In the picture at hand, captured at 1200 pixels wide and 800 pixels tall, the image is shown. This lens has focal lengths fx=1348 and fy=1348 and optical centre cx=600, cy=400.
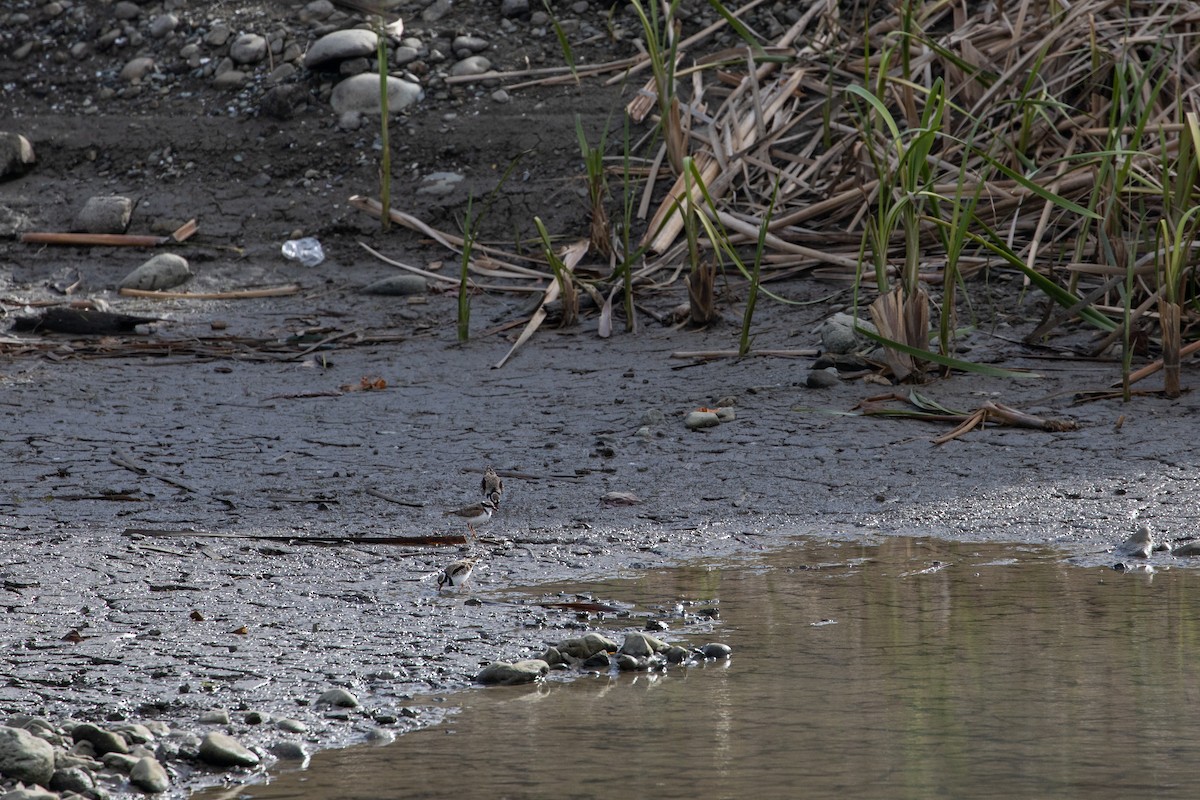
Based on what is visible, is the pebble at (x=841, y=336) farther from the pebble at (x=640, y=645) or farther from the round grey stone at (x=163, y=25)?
the round grey stone at (x=163, y=25)

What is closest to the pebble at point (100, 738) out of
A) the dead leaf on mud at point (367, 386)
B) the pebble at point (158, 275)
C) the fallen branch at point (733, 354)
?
the dead leaf on mud at point (367, 386)

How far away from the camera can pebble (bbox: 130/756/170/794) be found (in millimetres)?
1848

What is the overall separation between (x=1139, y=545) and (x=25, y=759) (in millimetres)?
2457

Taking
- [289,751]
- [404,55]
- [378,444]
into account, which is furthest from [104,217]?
[289,751]

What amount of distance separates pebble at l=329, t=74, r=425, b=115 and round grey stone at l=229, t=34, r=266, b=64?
2.33 ft

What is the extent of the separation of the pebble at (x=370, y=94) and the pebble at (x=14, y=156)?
1.70 metres

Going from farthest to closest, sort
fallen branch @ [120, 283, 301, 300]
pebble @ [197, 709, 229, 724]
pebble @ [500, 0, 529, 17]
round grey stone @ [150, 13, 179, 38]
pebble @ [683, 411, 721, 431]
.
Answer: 1. round grey stone @ [150, 13, 179, 38]
2. pebble @ [500, 0, 529, 17]
3. fallen branch @ [120, 283, 301, 300]
4. pebble @ [683, 411, 721, 431]
5. pebble @ [197, 709, 229, 724]

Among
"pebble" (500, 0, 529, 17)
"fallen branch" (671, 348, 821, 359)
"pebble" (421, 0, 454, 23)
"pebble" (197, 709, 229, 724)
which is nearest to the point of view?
"pebble" (197, 709, 229, 724)

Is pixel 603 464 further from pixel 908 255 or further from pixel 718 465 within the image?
pixel 908 255

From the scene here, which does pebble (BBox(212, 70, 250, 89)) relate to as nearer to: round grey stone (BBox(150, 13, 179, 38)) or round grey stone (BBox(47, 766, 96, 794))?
round grey stone (BBox(150, 13, 179, 38))

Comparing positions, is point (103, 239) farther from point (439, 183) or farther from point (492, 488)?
point (492, 488)

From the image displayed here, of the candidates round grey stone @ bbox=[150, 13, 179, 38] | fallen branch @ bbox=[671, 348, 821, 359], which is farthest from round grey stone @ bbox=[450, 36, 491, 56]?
fallen branch @ bbox=[671, 348, 821, 359]

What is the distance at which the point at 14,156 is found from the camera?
7180mm

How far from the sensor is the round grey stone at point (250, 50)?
7617mm
